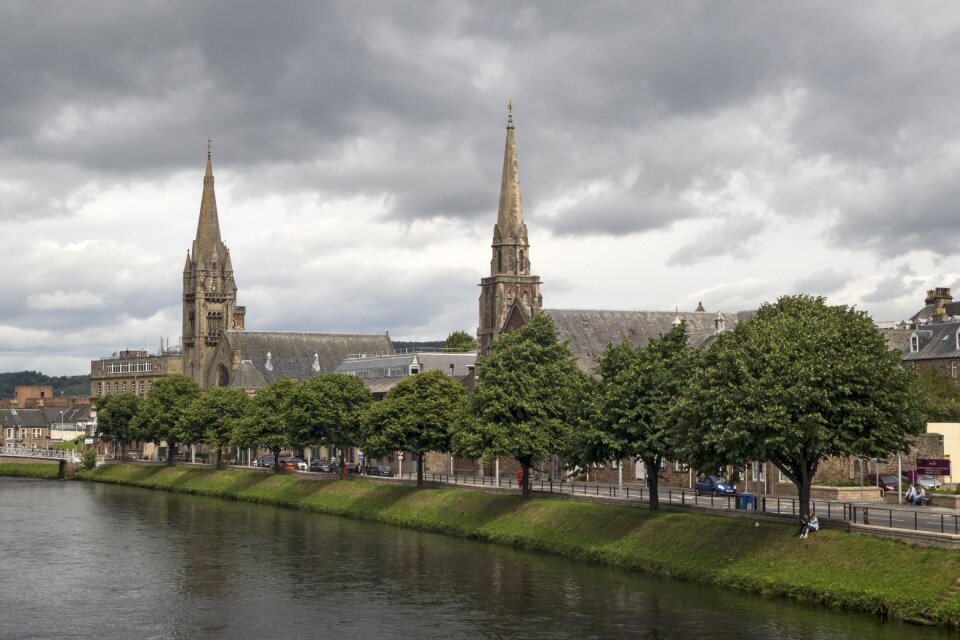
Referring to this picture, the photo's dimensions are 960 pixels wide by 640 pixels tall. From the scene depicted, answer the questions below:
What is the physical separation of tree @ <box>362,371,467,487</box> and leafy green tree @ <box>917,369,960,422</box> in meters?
40.2

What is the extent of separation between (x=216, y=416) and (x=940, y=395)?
85033 mm

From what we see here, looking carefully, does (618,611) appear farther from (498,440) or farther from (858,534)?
(498,440)

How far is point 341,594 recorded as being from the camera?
6359 cm

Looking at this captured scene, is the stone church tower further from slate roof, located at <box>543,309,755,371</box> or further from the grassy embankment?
the grassy embankment

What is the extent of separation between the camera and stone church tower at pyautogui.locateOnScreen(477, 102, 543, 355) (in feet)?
471

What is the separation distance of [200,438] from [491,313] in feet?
135

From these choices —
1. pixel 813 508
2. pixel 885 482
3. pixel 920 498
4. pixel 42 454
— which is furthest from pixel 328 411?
pixel 42 454

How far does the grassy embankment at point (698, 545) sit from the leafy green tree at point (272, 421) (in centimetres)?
1660

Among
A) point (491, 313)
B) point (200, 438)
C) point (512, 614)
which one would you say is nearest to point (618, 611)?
point (512, 614)

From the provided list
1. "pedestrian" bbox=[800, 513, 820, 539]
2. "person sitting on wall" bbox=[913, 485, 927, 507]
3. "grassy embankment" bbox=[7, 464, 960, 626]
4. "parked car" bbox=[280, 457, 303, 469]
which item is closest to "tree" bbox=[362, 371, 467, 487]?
"grassy embankment" bbox=[7, 464, 960, 626]

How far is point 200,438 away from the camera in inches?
6063

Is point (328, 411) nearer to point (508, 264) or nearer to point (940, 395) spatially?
point (508, 264)

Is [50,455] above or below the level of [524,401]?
below

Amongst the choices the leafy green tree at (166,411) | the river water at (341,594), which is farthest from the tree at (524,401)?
the leafy green tree at (166,411)
